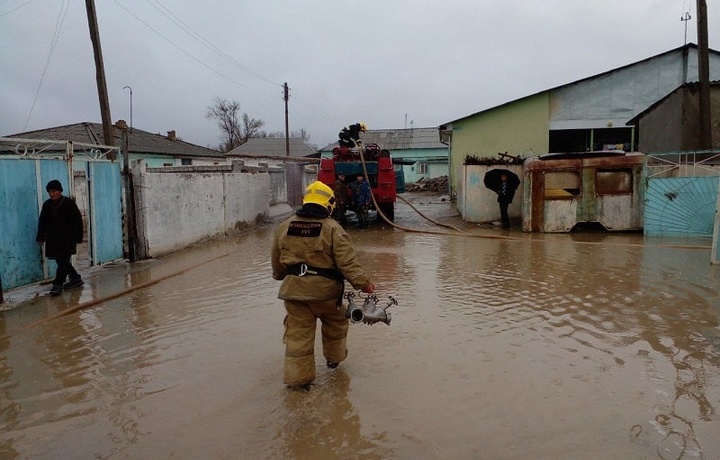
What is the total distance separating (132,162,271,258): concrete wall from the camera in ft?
33.2

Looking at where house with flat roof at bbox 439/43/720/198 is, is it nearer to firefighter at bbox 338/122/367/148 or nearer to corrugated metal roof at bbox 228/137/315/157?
firefighter at bbox 338/122/367/148

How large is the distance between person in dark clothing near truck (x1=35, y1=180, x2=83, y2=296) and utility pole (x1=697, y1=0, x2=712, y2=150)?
1457 centimetres

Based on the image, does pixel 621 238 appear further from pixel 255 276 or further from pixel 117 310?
pixel 117 310

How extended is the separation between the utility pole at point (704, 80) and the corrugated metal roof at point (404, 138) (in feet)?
111

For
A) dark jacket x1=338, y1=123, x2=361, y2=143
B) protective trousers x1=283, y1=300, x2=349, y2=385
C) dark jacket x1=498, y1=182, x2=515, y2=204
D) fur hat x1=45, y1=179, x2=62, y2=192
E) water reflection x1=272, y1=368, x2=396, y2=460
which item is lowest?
water reflection x1=272, y1=368, x2=396, y2=460

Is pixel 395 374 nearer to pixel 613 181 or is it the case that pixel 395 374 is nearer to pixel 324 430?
pixel 324 430

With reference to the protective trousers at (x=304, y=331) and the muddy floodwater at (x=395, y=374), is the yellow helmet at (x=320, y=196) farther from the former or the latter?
the muddy floodwater at (x=395, y=374)

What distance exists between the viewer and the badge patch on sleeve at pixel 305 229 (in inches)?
159

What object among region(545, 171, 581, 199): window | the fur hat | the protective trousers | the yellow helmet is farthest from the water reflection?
region(545, 171, 581, 199): window

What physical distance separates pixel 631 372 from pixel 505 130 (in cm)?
1960

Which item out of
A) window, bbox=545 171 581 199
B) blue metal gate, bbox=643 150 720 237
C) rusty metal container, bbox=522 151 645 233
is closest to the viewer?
blue metal gate, bbox=643 150 720 237

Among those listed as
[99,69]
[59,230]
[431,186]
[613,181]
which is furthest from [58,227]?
[431,186]

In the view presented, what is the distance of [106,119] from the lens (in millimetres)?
15070

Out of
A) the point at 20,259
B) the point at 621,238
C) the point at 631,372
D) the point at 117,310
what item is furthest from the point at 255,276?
the point at 621,238
